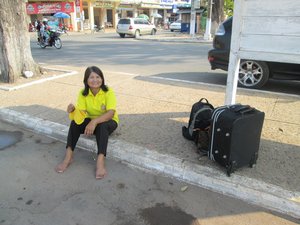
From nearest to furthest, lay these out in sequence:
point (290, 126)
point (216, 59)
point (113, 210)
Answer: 1. point (113, 210)
2. point (290, 126)
3. point (216, 59)

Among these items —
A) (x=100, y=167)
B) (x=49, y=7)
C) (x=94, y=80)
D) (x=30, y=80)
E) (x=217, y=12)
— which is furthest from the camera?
(x=49, y=7)

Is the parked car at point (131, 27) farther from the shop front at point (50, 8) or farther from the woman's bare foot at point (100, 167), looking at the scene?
the woman's bare foot at point (100, 167)

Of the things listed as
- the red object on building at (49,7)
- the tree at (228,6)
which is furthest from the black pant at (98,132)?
the red object on building at (49,7)

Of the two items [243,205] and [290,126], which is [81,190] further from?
[290,126]

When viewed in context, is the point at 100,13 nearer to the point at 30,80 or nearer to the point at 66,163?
the point at 30,80

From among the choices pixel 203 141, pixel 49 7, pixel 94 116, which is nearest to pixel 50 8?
pixel 49 7

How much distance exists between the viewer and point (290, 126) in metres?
4.29

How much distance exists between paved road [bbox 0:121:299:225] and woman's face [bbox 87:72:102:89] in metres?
0.90

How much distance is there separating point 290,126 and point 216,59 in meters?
3.08

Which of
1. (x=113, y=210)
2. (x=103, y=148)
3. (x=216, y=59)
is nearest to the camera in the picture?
(x=113, y=210)

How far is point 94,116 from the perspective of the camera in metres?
3.82

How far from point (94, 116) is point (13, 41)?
153 inches

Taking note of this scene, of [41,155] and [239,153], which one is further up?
[239,153]

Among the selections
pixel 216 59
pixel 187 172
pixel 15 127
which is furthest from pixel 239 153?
pixel 216 59
